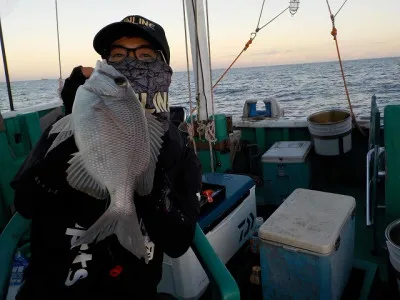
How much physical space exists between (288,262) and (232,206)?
0.77 meters

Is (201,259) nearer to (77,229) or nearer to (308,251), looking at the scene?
Result: (77,229)

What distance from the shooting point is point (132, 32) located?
172cm

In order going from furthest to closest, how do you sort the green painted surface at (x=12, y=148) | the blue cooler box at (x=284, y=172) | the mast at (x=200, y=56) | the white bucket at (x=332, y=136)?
the white bucket at (x=332, y=136), the blue cooler box at (x=284, y=172), the mast at (x=200, y=56), the green painted surface at (x=12, y=148)

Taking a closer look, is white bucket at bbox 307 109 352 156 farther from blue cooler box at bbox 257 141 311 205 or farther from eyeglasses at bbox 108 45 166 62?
eyeglasses at bbox 108 45 166 62

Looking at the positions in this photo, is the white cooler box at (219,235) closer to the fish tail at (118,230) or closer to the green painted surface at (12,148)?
the fish tail at (118,230)

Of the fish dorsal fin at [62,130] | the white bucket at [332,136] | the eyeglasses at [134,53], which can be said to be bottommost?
the white bucket at [332,136]

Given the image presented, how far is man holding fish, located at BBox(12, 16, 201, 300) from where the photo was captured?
135cm

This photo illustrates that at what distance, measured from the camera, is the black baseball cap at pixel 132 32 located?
5.58 feet

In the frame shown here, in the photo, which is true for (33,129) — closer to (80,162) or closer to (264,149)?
(80,162)

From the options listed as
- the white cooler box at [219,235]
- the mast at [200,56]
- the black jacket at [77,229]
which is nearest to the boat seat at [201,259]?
the black jacket at [77,229]

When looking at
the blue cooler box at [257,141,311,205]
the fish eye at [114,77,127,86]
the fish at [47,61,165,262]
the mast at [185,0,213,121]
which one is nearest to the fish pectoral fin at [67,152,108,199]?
the fish at [47,61,165,262]

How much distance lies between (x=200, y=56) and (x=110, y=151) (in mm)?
3925

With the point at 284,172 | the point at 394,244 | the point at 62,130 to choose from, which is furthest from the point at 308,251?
the point at 284,172

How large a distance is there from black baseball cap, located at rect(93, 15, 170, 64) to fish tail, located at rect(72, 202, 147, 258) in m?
0.88
